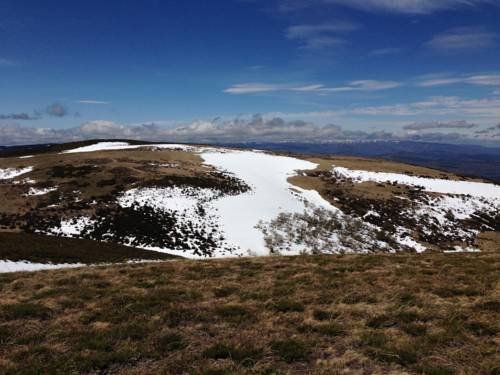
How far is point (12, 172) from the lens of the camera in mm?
75938

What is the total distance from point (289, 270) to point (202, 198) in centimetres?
4444

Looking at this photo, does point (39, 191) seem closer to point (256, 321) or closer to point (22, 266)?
point (22, 266)

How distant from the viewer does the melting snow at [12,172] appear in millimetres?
73725

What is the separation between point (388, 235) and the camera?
58.7 meters

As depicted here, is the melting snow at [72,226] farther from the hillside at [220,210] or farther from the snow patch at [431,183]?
the snow patch at [431,183]

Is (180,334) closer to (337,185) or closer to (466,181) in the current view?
(337,185)

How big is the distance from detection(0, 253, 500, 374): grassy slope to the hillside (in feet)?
42.1

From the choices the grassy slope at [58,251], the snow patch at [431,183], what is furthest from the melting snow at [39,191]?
the snow patch at [431,183]

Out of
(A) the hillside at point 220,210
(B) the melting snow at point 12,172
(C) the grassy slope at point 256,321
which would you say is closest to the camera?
(C) the grassy slope at point 256,321

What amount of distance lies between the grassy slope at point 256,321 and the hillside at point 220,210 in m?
12.8

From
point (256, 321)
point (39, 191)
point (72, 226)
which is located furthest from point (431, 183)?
point (256, 321)

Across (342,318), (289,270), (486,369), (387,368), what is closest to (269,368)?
(387,368)

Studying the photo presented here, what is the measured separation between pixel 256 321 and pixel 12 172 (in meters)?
78.4

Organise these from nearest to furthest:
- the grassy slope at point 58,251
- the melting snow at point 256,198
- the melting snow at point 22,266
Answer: the melting snow at point 22,266
the grassy slope at point 58,251
the melting snow at point 256,198
